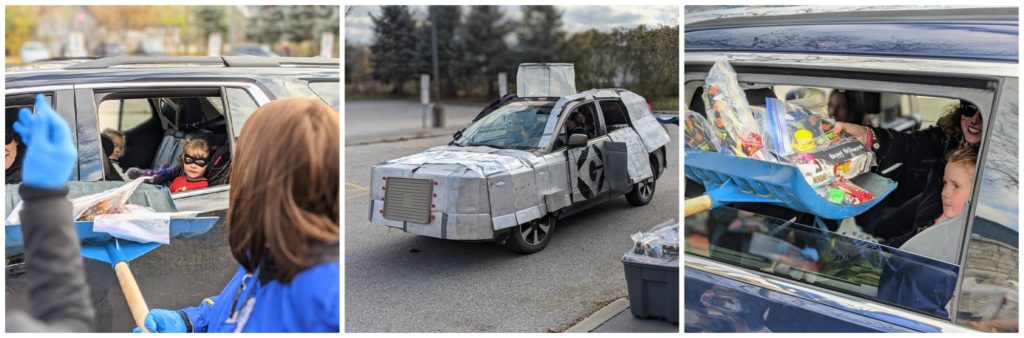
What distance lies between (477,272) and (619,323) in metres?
0.59

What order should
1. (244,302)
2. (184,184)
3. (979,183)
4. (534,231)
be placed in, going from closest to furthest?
1. (244,302)
2. (979,183)
3. (184,184)
4. (534,231)

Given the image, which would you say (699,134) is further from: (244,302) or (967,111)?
(244,302)

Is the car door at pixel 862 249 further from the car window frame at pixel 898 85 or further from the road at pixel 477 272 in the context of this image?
the road at pixel 477 272

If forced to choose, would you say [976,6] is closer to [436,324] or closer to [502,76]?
[502,76]

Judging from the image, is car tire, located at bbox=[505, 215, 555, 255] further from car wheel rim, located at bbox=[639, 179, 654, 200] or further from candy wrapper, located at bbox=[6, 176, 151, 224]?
candy wrapper, located at bbox=[6, 176, 151, 224]

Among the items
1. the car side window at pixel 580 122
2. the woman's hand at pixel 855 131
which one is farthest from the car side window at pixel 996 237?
the car side window at pixel 580 122

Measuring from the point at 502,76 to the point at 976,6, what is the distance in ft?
5.53

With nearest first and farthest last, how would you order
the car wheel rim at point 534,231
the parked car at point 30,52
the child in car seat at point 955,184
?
the child in car seat at point 955,184 → the car wheel rim at point 534,231 → the parked car at point 30,52

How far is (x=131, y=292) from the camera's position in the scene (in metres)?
2.62

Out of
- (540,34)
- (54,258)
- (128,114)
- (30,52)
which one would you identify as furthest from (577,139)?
(30,52)

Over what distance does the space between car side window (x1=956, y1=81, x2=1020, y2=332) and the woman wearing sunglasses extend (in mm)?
321

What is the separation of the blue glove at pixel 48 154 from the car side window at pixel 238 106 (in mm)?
736

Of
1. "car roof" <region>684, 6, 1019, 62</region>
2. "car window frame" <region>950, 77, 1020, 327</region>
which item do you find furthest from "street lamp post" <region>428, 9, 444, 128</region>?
"car window frame" <region>950, 77, 1020, 327</region>

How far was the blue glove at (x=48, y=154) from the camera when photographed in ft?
6.04
